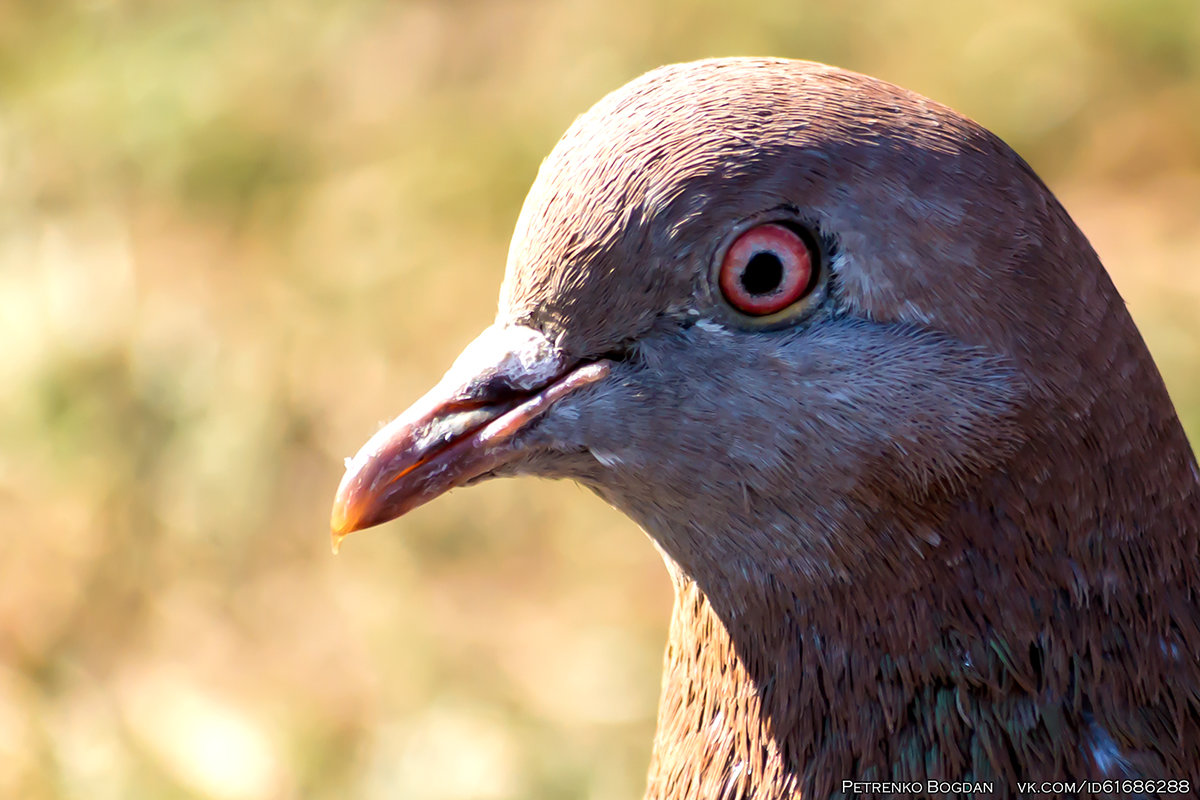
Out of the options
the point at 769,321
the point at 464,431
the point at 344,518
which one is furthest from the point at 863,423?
the point at 344,518

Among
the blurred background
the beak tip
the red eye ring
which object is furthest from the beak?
the blurred background

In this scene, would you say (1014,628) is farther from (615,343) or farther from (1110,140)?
(1110,140)

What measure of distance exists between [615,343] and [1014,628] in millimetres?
641

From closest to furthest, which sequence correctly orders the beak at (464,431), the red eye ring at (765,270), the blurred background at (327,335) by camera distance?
the red eye ring at (765,270), the beak at (464,431), the blurred background at (327,335)

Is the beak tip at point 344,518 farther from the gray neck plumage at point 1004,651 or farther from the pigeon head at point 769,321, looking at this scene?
the gray neck plumage at point 1004,651

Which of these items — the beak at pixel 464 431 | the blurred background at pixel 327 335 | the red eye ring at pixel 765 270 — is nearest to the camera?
the red eye ring at pixel 765 270

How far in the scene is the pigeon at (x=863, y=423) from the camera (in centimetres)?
176

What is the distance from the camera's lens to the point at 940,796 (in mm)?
1844

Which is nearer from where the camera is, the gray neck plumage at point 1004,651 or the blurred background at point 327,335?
the gray neck plumage at point 1004,651

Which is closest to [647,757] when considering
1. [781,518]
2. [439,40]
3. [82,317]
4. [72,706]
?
[72,706]

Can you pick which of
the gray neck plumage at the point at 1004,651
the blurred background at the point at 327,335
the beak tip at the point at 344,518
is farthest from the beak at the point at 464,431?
the blurred background at the point at 327,335

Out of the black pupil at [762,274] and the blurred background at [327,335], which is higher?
the blurred background at [327,335]

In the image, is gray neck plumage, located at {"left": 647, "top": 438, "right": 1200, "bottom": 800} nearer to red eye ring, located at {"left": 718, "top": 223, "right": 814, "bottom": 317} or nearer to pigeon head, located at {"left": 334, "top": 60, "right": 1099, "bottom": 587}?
pigeon head, located at {"left": 334, "top": 60, "right": 1099, "bottom": 587}

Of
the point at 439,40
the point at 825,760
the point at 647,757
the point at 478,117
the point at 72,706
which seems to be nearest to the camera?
the point at 825,760
